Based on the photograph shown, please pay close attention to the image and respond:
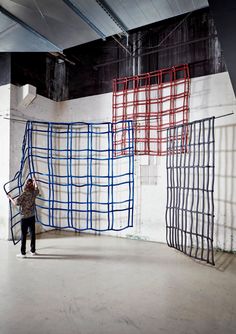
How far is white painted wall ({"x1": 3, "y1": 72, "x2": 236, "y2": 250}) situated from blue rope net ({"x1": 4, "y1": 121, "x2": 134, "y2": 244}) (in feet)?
0.61

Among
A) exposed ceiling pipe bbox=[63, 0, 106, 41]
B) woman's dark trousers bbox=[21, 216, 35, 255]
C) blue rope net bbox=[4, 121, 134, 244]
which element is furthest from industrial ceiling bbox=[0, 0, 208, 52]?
woman's dark trousers bbox=[21, 216, 35, 255]

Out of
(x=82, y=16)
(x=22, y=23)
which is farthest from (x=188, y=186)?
(x=22, y=23)

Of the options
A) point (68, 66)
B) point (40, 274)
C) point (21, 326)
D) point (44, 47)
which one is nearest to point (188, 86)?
point (44, 47)

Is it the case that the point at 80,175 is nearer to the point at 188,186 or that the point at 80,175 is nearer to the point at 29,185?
the point at 29,185

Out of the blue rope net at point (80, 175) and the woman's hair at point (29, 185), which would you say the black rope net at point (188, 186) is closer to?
the blue rope net at point (80, 175)

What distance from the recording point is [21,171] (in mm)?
5145

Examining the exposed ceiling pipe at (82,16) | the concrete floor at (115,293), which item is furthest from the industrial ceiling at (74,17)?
the concrete floor at (115,293)

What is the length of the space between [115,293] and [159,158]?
2736 millimetres

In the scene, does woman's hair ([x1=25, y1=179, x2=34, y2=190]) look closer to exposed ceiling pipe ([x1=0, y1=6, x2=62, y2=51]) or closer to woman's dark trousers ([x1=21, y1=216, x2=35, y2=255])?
woman's dark trousers ([x1=21, y1=216, x2=35, y2=255])

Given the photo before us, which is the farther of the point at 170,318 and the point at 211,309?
the point at 211,309

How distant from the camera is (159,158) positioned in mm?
4934

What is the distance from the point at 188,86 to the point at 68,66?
2.94 metres

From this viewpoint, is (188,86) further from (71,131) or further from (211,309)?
(211,309)

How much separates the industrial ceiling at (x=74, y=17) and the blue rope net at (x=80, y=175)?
1.95m
